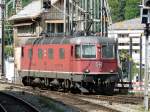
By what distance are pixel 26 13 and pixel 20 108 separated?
107 ft

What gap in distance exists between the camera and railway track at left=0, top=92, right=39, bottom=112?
67.4 feet

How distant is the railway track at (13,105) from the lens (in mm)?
20547

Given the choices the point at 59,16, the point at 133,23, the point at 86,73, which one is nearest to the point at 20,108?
the point at 86,73

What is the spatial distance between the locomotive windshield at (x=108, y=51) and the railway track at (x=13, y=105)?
5.39m

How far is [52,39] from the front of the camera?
30.9 meters

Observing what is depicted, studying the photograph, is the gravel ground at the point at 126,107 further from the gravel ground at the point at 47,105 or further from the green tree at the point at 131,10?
the green tree at the point at 131,10

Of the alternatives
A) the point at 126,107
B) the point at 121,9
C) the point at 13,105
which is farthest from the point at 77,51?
the point at 121,9

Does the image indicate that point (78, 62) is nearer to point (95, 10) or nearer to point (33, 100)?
point (33, 100)

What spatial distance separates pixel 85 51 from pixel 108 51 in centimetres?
120

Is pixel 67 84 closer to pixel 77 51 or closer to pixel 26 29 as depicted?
pixel 77 51

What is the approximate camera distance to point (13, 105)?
22.9m

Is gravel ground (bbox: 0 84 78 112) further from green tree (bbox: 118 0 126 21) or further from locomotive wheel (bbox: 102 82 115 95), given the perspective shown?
green tree (bbox: 118 0 126 21)

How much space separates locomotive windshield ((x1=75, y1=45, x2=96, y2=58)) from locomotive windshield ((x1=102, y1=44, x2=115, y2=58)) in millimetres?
519

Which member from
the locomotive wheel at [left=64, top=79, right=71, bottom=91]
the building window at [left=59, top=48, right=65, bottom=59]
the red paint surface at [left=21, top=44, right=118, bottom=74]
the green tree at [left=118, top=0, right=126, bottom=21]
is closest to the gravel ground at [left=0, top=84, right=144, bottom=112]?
the red paint surface at [left=21, top=44, right=118, bottom=74]
